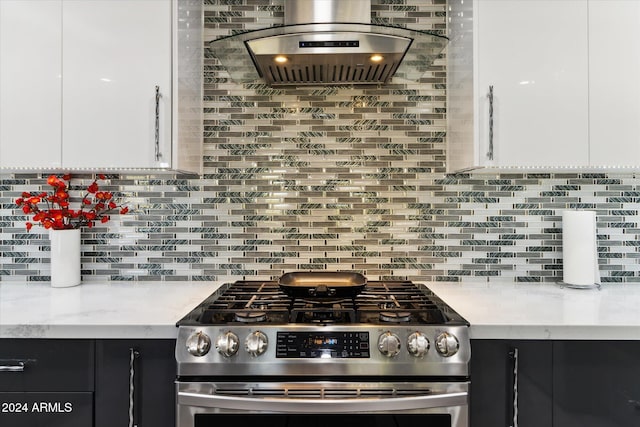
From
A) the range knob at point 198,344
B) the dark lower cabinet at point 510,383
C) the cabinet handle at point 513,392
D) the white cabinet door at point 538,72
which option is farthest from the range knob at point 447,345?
the white cabinet door at point 538,72

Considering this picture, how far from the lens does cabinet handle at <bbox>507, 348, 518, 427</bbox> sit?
1403 mm

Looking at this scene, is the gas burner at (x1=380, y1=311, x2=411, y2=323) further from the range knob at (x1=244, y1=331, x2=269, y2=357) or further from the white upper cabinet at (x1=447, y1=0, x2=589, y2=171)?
the white upper cabinet at (x1=447, y1=0, x2=589, y2=171)

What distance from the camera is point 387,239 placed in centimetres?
212

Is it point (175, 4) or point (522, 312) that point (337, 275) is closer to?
point (522, 312)

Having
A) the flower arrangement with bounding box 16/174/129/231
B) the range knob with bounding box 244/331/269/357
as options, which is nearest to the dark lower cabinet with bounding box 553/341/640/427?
the range knob with bounding box 244/331/269/357

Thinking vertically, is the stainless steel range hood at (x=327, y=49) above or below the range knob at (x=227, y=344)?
above

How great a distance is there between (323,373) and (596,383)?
914mm

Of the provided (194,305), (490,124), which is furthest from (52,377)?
(490,124)

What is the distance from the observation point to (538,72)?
173cm

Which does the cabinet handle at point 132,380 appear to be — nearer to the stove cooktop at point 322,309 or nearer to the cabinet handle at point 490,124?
the stove cooktop at point 322,309

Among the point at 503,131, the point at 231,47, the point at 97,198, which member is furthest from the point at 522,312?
the point at 97,198

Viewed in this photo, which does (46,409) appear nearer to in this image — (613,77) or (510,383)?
(510,383)

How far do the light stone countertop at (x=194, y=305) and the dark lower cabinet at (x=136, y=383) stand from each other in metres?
0.05

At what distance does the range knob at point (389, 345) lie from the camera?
134 cm
